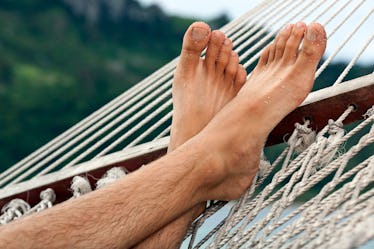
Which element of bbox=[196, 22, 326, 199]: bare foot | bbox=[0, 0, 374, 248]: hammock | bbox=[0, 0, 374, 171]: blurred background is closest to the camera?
bbox=[0, 0, 374, 248]: hammock

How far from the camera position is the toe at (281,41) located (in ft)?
3.99

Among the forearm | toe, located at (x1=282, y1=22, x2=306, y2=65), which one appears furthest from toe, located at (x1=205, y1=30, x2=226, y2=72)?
the forearm

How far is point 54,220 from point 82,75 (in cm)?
1581

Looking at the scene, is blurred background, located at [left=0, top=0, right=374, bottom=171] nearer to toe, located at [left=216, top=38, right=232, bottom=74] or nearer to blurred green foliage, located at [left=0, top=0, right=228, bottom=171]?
blurred green foliage, located at [left=0, top=0, right=228, bottom=171]

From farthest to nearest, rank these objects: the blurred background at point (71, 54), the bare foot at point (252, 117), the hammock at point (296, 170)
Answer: the blurred background at point (71, 54) < the bare foot at point (252, 117) < the hammock at point (296, 170)

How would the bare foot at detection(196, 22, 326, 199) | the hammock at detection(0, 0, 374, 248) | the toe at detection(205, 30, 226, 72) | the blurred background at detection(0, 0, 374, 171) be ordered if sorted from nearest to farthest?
the hammock at detection(0, 0, 374, 248), the bare foot at detection(196, 22, 326, 199), the toe at detection(205, 30, 226, 72), the blurred background at detection(0, 0, 374, 171)

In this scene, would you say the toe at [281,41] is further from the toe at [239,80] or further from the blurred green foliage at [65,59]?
the blurred green foliage at [65,59]

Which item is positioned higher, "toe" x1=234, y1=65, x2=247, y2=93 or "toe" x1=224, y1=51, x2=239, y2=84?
"toe" x1=224, y1=51, x2=239, y2=84

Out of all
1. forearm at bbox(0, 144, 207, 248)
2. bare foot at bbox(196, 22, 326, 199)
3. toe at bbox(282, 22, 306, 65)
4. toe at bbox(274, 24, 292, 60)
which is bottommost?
forearm at bbox(0, 144, 207, 248)

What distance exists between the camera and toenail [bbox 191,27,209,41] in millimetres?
1163

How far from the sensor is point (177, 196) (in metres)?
1.04

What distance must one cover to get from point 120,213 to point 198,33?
323 mm

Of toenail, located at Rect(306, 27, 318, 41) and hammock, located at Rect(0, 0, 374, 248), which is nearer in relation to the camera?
hammock, located at Rect(0, 0, 374, 248)

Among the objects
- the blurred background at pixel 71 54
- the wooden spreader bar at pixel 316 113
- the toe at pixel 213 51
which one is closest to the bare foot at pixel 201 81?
the toe at pixel 213 51
